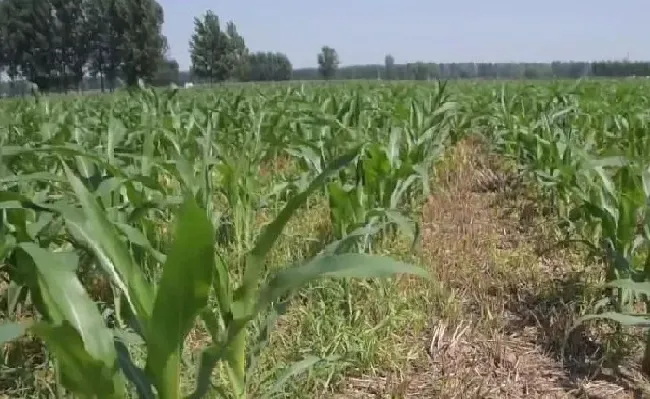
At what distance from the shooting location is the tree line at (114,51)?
135ft

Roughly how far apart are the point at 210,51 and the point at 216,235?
1623 inches

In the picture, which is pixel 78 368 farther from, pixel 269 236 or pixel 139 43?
pixel 139 43

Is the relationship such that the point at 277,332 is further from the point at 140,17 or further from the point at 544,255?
the point at 140,17

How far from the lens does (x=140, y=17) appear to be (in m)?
42.2

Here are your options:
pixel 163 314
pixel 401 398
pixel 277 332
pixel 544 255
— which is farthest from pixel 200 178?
pixel 544 255

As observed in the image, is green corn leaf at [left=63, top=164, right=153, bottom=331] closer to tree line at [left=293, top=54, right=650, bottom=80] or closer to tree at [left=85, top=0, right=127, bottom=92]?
tree line at [left=293, top=54, right=650, bottom=80]

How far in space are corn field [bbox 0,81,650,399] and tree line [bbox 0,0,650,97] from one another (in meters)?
36.2

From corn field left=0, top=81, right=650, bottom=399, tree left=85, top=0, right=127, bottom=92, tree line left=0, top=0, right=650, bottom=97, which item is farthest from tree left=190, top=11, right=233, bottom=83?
corn field left=0, top=81, right=650, bottom=399

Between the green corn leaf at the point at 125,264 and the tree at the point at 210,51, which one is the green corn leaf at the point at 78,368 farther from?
the tree at the point at 210,51

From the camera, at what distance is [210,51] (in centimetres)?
4147

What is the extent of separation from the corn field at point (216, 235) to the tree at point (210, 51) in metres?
37.2

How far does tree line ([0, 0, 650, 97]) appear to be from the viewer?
41062 millimetres

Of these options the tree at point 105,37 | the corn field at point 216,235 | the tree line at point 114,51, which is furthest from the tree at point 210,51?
the corn field at point 216,235

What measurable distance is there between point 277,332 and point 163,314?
0.90 meters
